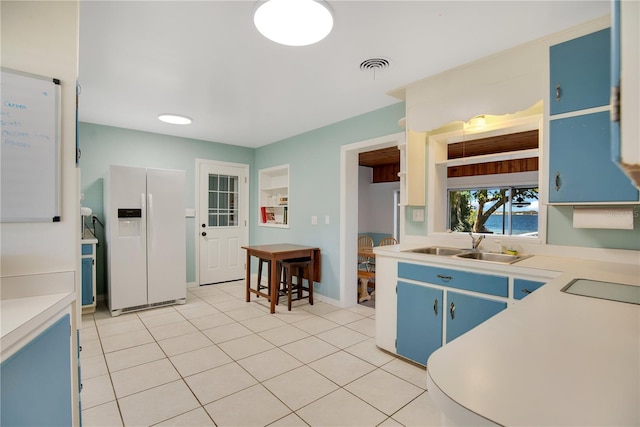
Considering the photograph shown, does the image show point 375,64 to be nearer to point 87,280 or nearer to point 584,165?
point 584,165

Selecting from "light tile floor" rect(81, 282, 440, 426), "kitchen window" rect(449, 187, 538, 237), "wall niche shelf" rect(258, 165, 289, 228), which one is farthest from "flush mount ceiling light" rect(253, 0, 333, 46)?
"wall niche shelf" rect(258, 165, 289, 228)

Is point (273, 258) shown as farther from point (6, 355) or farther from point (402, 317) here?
point (6, 355)

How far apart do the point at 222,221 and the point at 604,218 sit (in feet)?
16.2

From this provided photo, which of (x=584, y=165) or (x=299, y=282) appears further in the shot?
(x=299, y=282)

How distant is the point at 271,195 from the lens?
5.66 metres

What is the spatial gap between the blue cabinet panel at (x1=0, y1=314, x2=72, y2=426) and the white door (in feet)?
12.9

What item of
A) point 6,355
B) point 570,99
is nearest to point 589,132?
point 570,99

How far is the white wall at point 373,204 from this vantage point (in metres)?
6.93

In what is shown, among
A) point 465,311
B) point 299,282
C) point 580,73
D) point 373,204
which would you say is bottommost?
point 299,282

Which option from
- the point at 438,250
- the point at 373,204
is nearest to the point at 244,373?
the point at 438,250

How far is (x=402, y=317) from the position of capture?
8.19 feet

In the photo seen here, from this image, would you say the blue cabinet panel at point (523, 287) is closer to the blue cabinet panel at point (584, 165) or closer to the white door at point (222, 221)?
the blue cabinet panel at point (584, 165)

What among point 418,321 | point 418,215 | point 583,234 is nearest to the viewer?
point 583,234

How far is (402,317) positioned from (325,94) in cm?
226
